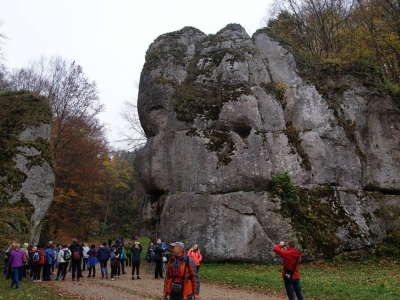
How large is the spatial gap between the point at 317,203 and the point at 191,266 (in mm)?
13911

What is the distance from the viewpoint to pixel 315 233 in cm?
1722

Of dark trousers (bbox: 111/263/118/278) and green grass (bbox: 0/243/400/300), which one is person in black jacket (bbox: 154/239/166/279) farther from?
green grass (bbox: 0/243/400/300)

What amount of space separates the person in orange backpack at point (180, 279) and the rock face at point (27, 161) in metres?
13.1

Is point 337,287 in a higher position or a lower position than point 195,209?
lower

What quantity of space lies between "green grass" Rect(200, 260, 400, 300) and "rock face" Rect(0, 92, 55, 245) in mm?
9414

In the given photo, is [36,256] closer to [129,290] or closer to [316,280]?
[129,290]

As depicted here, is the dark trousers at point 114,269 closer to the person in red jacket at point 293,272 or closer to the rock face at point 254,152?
the rock face at point 254,152

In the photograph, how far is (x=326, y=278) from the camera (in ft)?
42.3

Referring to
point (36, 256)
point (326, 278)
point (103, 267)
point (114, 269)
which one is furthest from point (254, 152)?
point (36, 256)

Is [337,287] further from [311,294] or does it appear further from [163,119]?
[163,119]

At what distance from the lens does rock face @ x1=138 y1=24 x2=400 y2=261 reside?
17172mm

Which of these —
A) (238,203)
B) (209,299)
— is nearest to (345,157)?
(238,203)

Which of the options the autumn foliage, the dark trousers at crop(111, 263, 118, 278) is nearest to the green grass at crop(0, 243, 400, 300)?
the dark trousers at crop(111, 263, 118, 278)

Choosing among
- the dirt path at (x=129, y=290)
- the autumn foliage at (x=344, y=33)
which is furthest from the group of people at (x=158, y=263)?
the autumn foliage at (x=344, y=33)
